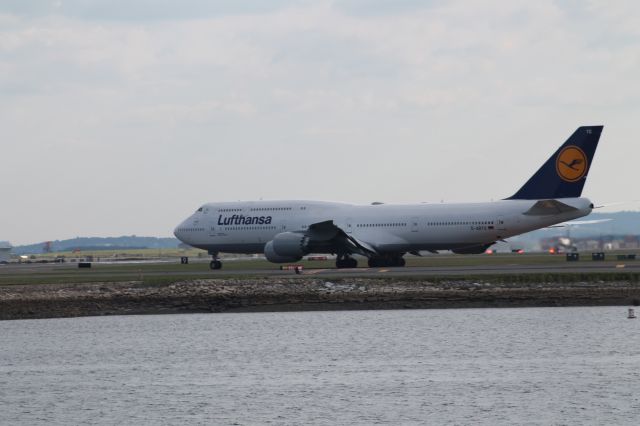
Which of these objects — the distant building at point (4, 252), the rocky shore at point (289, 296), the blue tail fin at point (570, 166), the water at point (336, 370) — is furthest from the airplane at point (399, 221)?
the distant building at point (4, 252)

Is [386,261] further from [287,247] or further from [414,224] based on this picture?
[287,247]

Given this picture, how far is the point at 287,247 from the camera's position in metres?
69.2

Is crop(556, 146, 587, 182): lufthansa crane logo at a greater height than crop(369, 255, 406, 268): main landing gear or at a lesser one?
greater

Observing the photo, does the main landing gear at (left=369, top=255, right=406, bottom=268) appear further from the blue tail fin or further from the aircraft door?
the blue tail fin

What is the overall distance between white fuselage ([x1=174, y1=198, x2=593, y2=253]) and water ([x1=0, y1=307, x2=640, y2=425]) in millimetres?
18613

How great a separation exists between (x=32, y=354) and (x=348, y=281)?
20.7 metres

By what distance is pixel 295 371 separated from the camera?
32.6m

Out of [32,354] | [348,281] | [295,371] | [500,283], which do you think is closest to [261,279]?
[348,281]

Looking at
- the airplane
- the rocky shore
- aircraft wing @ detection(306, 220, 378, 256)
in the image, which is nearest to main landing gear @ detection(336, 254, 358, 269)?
the airplane

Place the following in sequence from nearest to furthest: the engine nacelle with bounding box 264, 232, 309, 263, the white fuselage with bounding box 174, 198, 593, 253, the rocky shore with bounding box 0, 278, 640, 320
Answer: the rocky shore with bounding box 0, 278, 640, 320
the white fuselage with bounding box 174, 198, 593, 253
the engine nacelle with bounding box 264, 232, 309, 263

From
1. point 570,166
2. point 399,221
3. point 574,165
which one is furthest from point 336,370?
point 399,221

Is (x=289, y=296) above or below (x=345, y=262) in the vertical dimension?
below

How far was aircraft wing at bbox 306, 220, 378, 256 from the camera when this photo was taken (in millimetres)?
68875

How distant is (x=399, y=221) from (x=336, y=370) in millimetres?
38605
